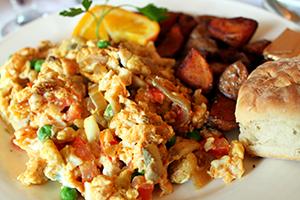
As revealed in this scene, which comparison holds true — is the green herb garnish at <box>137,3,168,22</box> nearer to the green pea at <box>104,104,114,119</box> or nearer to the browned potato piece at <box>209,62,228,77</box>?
the browned potato piece at <box>209,62,228,77</box>

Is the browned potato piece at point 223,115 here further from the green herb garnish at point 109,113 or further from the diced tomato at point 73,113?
the diced tomato at point 73,113

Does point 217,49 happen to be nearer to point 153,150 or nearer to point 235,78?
point 235,78

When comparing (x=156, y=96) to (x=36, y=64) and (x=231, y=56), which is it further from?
(x=36, y=64)

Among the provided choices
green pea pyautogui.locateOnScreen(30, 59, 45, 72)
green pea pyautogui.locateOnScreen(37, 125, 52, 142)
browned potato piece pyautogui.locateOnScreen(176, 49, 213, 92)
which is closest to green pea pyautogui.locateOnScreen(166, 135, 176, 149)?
browned potato piece pyautogui.locateOnScreen(176, 49, 213, 92)

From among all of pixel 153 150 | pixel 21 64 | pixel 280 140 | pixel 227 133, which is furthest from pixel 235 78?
pixel 21 64

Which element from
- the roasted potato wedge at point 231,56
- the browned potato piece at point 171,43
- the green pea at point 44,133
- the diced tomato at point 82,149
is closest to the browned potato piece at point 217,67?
the roasted potato wedge at point 231,56

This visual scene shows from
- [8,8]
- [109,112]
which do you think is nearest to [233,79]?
[109,112]
